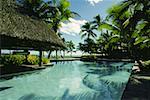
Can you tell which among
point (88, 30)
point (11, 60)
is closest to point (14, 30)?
point (11, 60)

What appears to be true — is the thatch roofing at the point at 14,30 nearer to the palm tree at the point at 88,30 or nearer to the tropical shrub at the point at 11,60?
the tropical shrub at the point at 11,60

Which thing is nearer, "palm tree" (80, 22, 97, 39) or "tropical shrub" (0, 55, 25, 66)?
"tropical shrub" (0, 55, 25, 66)

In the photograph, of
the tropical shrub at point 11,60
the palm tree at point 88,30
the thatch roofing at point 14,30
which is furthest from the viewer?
the palm tree at point 88,30

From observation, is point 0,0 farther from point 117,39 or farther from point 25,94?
point 117,39

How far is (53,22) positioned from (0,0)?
12069 millimetres

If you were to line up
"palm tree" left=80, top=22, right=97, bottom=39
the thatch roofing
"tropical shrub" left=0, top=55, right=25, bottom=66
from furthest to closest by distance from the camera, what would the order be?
"palm tree" left=80, top=22, right=97, bottom=39 → "tropical shrub" left=0, top=55, right=25, bottom=66 → the thatch roofing

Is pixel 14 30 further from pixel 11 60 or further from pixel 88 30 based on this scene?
pixel 88 30

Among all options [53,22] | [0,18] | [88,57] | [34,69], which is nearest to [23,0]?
[53,22]

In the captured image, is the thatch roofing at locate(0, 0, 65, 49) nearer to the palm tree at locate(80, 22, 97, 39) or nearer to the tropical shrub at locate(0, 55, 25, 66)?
the tropical shrub at locate(0, 55, 25, 66)

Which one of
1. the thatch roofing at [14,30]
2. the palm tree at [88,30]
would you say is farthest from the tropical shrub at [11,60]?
the palm tree at [88,30]

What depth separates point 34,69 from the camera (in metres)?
16.3

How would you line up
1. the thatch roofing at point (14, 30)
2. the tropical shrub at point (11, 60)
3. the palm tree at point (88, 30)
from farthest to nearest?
the palm tree at point (88, 30) < the tropical shrub at point (11, 60) < the thatch roofing at point (14, 30)

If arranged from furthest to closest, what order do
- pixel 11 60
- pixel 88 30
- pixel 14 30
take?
pixel 88 30 → pixel 11 60 → pixel 14 30

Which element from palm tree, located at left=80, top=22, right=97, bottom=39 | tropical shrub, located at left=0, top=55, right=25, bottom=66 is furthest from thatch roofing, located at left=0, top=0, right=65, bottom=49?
palm tree, located at left=80, top=22, right=97, bottom=39
